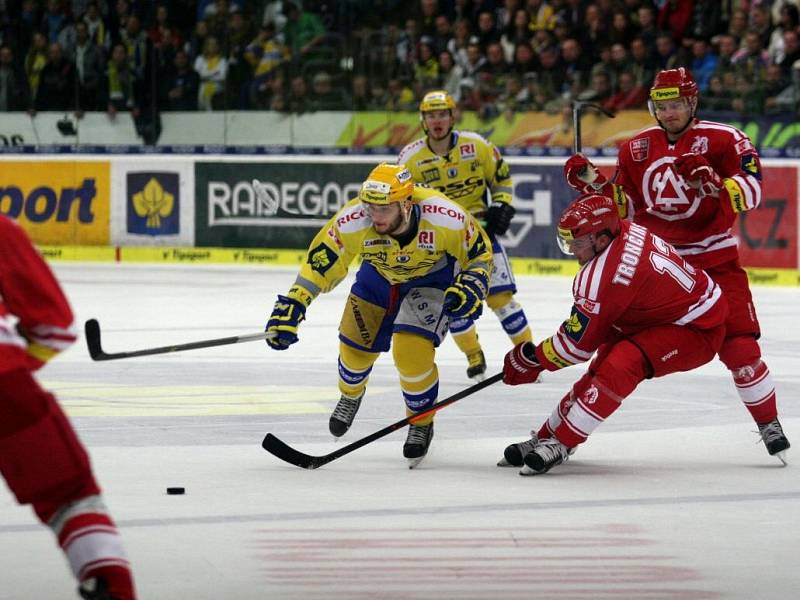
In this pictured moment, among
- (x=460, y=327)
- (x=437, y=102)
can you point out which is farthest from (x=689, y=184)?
(x=437, y=102)

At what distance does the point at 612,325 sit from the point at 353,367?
115 cm

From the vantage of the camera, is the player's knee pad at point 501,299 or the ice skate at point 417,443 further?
the player's knee pad at point 501,299

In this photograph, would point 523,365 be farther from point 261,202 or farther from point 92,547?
point 261,202

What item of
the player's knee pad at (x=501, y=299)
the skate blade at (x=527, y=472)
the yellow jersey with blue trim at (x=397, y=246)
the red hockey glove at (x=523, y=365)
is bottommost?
the player's knee pad at (x=501, y=299)

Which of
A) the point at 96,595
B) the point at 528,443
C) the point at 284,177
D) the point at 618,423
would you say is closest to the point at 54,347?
the point at 96,595

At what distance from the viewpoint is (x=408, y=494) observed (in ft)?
17.7

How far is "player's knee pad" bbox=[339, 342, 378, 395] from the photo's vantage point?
6.46 m

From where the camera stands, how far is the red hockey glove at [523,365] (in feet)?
19.1

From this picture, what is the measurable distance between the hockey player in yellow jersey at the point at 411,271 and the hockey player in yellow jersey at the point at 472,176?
8.13 feet

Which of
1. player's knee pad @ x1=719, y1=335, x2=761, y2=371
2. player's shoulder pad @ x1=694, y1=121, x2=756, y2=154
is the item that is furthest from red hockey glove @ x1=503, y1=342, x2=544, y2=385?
player's shoulder pad @ x1=694, y1=121, x2=756, y2=154

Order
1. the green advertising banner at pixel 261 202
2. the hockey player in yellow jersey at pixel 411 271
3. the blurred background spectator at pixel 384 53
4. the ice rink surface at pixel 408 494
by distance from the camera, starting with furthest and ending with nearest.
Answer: the green advertising banner at pixel 261 202
the blurred background spectator at pixel 384 53
the hockey player in yellow jersey at pixel 411 271
the ice rink surface at pixel 408 494

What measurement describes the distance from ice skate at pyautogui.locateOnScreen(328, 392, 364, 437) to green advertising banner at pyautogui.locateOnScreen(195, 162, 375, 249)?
27.7ft

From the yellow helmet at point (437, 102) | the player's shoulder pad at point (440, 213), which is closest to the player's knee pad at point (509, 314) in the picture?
the yellow helmet at point (437, 102)

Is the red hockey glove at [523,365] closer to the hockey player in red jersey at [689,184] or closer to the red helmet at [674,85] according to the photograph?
the hockey player in red jersey at [689,184]
